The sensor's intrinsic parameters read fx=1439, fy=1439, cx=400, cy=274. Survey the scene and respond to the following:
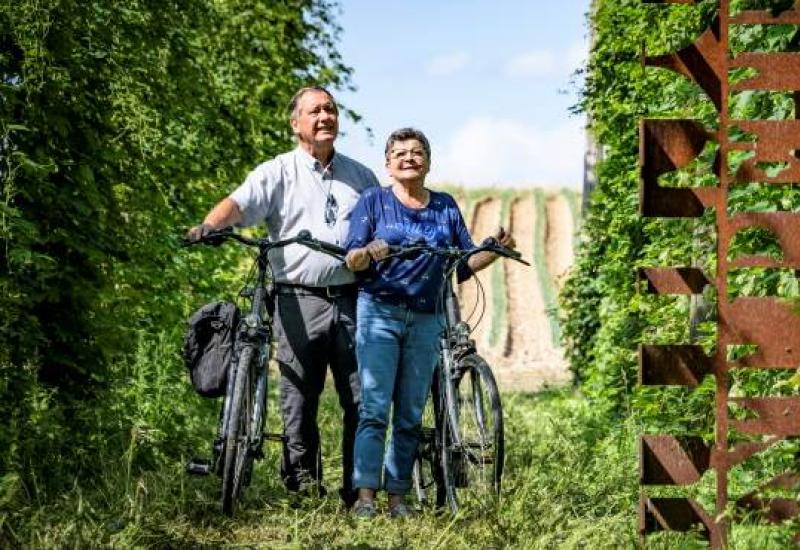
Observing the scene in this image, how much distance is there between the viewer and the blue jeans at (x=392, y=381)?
21.7 ft

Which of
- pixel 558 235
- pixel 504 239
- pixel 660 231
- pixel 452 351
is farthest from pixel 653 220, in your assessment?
pixel 558 235

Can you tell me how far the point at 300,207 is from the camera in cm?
691

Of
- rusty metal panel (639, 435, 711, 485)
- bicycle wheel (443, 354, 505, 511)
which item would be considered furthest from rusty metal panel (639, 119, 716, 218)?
bicycle wheel (443, 354, 505, 511)

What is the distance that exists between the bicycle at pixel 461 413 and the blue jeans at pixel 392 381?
95 mm

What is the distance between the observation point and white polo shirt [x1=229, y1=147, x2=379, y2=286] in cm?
681

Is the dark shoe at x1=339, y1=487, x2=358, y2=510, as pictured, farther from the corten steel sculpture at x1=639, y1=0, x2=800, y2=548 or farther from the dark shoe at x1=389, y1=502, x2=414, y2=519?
the corten steel sculpture at x1=639, y1=0, x2=800, y2=548

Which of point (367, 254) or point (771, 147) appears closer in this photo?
point (771, 147)

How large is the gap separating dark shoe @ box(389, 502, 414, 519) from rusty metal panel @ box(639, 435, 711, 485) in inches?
68.7

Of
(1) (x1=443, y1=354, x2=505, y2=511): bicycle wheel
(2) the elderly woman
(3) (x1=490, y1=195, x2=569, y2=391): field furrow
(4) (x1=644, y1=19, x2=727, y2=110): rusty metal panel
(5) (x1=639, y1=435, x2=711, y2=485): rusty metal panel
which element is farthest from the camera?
(3) (x1=490, y1=195, x2=569, y2=391): field furrow

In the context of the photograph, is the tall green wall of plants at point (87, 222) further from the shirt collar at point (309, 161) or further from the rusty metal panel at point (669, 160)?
the rusty metal panel at point (669, 160)

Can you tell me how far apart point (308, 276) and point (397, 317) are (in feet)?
1.66

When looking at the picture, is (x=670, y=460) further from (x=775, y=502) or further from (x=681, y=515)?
(x=775, y=502)

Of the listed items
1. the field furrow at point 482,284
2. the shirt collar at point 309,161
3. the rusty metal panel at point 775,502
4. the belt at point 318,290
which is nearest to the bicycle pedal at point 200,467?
the belt at point 318,290

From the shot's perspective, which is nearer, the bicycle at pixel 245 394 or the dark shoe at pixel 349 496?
the bicycle at pixel 245 394
